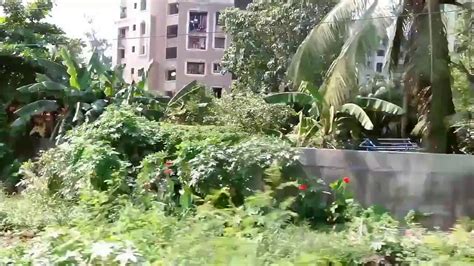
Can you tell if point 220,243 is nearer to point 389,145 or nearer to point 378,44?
point 378,44

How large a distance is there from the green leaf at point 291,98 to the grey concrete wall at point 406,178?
162 centimetres

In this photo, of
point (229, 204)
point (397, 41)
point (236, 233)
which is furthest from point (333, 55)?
point (236, 233)

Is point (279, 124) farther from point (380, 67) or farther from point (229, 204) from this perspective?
point (229, 204)

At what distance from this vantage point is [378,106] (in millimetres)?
9219

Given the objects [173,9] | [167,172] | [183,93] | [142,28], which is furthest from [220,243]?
[173,9]

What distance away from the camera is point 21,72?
11320mm

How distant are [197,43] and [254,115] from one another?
9.25 metres

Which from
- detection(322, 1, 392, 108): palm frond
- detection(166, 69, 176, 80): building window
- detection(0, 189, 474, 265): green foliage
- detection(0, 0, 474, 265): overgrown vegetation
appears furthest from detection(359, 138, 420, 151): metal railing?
detection(166, 69, 176, 80): building window

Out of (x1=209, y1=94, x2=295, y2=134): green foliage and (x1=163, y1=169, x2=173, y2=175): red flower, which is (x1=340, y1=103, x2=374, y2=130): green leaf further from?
(x1=163, y1=169, x2=173, y2=175): red flower

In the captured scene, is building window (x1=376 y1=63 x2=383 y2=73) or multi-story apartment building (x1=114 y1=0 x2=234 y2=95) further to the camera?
multi-story apartment building (x1=114 y1=0 x2=234 y2=95)

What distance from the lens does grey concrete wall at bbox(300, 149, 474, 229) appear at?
23.7 feet

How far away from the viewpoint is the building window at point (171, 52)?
55.1ft

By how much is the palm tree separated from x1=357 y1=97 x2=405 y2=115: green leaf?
37cm

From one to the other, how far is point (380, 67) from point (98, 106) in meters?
4.49
